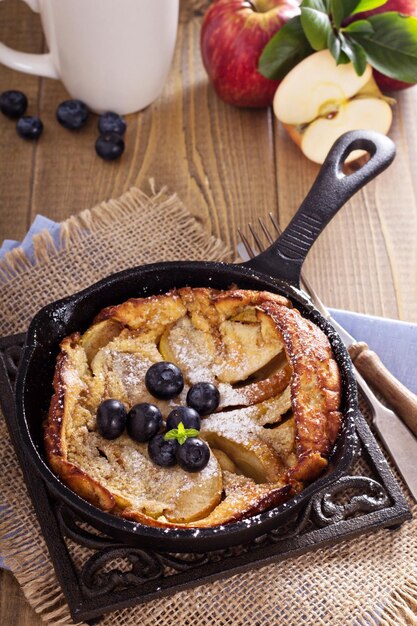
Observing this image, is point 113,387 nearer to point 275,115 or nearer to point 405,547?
point 405,547

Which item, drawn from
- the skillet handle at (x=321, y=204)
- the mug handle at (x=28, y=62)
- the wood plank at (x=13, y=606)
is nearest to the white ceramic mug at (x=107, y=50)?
the mug handle at (x=28, y=62)

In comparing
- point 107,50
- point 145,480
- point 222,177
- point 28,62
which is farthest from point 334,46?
point 145,480

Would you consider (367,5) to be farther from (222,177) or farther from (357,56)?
(222,177)

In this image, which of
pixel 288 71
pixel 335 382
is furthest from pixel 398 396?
pixel 288 71

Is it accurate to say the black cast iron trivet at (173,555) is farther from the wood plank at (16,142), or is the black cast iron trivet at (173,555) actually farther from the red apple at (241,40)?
the red apple at (241,40)

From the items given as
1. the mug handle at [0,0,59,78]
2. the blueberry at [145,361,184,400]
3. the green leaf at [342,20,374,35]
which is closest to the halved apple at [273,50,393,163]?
the green leaf at [342,20,374,35]

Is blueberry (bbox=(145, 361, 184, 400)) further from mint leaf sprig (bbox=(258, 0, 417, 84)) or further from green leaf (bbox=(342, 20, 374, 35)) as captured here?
green leaf (bbox=(342, 20, 374, 35))
